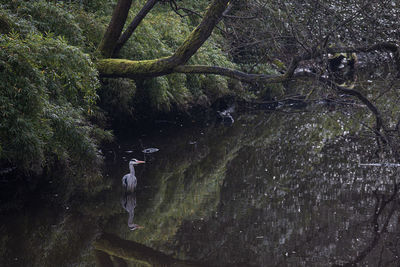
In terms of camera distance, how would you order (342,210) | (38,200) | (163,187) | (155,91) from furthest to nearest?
(155,91) < (163,187) < (38,200) < (342,210)

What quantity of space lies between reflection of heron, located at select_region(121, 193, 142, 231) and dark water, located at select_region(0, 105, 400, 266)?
3cm

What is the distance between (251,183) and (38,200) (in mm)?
3487

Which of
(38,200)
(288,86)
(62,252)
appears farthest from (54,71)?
(288,86)

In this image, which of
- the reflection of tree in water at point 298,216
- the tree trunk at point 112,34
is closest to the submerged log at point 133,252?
the reflection of tree in water at point 298,216

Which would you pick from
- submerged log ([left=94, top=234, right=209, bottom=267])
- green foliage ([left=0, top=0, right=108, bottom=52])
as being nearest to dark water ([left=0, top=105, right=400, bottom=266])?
submerged log ([left=94, top=234, right=209, bottom=267])

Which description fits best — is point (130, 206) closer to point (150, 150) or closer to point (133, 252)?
point (133, 252)

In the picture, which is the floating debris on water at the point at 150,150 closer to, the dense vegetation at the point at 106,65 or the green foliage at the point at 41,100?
the dense vegetation at the point at 106,65

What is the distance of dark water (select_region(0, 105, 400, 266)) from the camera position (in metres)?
5.97

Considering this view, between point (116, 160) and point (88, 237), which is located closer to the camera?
point (88, 237)

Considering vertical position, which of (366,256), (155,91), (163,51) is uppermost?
(163,51)

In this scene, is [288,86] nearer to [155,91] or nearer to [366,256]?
[155,91]

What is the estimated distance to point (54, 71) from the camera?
285 inches

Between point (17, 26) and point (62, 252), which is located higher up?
point (17, 26)

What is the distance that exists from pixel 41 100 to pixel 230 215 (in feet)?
9.85
